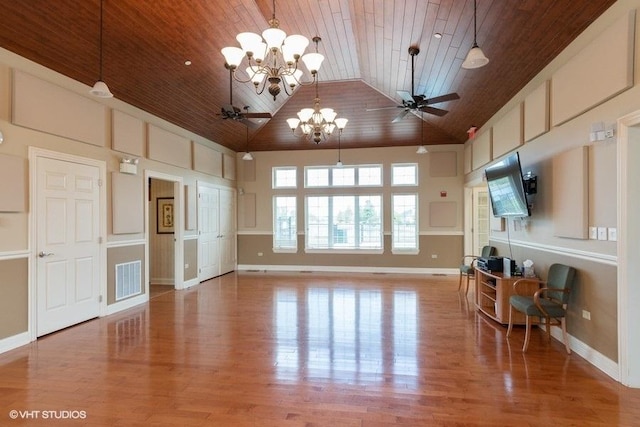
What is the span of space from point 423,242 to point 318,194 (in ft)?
9.53

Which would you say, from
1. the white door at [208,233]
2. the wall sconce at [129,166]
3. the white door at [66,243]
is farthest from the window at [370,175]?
the white door at [66,243]

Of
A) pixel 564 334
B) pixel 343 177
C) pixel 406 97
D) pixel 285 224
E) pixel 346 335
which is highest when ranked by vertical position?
pixel 406 97

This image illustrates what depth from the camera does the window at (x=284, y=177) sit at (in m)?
9.35

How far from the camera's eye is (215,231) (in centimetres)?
827

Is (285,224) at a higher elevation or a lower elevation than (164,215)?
lower

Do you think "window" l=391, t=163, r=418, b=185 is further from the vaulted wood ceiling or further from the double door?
the double door

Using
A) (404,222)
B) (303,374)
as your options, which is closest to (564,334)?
(303,374)

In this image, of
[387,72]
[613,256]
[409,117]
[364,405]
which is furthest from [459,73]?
[364,405]

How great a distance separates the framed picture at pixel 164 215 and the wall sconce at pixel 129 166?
194 centimetres

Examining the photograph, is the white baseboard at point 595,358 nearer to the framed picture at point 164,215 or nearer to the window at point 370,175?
the window at point 370,175

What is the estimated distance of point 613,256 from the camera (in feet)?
9.78

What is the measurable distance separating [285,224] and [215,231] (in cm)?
189

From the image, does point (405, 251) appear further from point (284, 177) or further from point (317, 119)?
point (317, 119)

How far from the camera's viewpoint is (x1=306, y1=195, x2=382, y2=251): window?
8.97 meters
